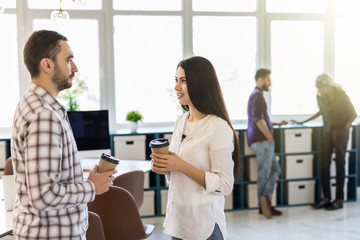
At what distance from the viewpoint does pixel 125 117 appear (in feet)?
16.1

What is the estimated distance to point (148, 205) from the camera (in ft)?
14.9

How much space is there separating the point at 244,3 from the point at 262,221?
2.74 metres

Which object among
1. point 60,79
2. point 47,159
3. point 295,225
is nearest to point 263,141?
point 295,225

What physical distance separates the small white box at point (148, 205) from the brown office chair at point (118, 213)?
6.97ft

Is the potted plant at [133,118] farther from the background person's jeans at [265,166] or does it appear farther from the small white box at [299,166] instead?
the small white box at [299,166]

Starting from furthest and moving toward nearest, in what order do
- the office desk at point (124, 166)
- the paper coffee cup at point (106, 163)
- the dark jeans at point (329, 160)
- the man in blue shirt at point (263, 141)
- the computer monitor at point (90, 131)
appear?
the dark jeans at point (329, 160)
the man in blue shirt at point (263, 141)
the computer monitor at point (90, 131)
the office desk at point (124, 166)
the paper coffee cup at point (106, 163)

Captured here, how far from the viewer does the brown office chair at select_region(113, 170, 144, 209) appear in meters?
2.79

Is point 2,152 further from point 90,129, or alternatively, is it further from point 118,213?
point 118,213

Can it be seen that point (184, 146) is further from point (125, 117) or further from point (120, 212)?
point (125, 117)

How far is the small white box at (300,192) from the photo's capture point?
16.0ft

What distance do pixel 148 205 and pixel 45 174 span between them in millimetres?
3430

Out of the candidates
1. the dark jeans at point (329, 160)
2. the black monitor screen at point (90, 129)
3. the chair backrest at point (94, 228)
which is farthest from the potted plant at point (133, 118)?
the chair backrest at point (94, 228)

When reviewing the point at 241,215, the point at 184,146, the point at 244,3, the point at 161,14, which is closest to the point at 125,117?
the point at 161,14

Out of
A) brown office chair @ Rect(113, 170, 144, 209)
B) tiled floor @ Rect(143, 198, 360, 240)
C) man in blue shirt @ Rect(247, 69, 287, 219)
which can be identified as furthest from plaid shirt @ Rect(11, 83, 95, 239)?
man in blue shirt @ Rect(247, 69, 287, 219)
